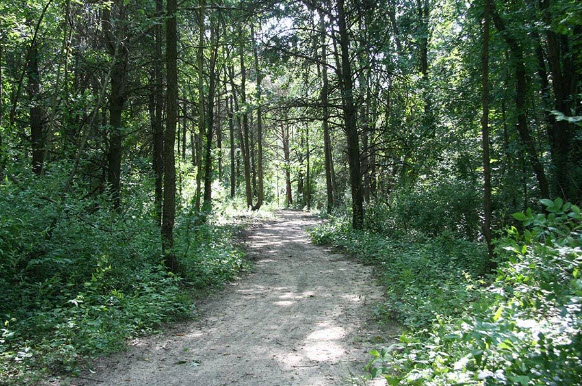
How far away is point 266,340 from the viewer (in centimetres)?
607

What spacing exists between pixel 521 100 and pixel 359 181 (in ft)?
23.1

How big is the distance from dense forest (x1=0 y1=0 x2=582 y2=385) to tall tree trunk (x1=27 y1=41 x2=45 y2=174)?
85mm

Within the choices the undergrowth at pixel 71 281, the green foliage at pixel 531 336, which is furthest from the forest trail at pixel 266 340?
the green foliage at pixel 531 336

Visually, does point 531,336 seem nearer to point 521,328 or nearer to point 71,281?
point 521,328

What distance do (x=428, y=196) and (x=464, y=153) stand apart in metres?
1.97

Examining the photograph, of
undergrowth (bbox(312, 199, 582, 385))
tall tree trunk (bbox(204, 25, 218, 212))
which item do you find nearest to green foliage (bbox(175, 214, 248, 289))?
tall tree trunk (bbox(204, 25, 218, 212))

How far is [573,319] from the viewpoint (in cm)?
307

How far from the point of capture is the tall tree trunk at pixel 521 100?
9.57 m

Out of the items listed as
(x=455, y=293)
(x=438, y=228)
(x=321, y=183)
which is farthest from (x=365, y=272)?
(x=321, y=183)

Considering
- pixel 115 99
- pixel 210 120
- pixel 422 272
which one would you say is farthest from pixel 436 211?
pixel 115 99

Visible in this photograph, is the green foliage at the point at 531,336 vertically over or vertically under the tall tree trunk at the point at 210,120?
under

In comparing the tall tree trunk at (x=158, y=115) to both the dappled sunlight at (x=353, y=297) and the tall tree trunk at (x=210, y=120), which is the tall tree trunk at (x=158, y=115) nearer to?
the tall tree trunk at (x=210, y=120)

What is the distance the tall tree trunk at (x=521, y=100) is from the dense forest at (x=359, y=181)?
0.05 metres

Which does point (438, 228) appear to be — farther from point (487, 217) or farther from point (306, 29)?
point (306, 29)
